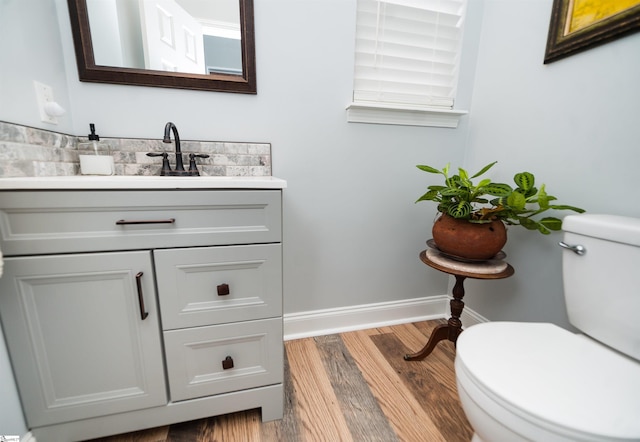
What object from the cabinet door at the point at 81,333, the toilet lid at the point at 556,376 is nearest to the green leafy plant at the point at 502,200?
the toilet lid at the point at 556,376

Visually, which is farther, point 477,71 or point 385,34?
point 477,71

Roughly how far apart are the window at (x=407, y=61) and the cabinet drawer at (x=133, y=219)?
2.46ft

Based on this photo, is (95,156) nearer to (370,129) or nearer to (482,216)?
(370,129)

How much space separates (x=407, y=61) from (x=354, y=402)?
1541mm

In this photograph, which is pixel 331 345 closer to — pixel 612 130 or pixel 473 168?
pixel 473 168

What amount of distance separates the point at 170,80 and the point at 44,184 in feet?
2.07

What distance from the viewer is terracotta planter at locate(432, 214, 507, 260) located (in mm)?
969

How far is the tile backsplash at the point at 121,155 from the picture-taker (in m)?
0.74

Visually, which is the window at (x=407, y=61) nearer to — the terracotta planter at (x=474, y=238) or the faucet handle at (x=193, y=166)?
the terracotta planter at (x=474, y=238)

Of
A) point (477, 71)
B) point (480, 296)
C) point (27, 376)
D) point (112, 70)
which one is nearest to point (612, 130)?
point (477, 71)

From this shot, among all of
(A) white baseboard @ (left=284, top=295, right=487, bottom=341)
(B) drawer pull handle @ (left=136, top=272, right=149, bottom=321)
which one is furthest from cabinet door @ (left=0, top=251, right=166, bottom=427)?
(A) white baseboard @ (left=284, top=295, right=487, bottom=341)

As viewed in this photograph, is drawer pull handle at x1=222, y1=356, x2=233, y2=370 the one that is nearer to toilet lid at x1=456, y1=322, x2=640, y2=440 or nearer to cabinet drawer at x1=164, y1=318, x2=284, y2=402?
cabinet drawer at x1=164, y1=318, x2=284, y2=402

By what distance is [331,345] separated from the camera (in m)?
1.35

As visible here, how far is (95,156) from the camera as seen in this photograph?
38.8 inches
